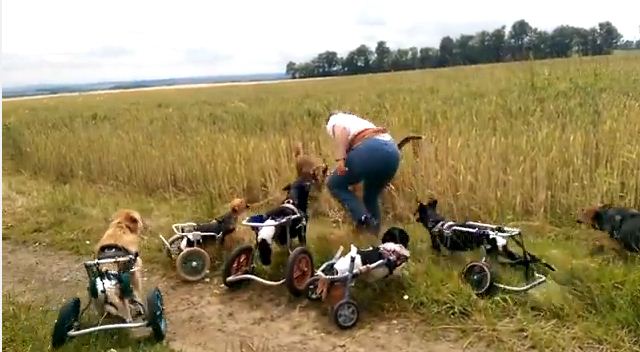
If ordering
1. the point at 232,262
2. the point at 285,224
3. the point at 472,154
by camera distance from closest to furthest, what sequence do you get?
the point at 232,262 → the point at 285,224 → the point at 472,154

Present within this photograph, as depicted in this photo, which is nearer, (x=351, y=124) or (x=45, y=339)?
(x=45, y=339)

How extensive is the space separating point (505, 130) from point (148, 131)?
7.10 m

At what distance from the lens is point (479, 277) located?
3.98m

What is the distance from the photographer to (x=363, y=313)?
4000 millimetres

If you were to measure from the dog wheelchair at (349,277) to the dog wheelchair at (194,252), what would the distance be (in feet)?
3.39

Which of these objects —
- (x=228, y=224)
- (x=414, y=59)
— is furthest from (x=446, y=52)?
(x=228, y=224)

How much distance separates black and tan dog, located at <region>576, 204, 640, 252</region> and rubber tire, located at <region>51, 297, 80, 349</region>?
332 centimetres

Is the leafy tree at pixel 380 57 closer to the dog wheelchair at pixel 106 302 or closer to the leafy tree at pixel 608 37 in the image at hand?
the leafy tree at pixel 608 37

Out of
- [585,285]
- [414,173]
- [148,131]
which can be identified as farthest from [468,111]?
[148,131]

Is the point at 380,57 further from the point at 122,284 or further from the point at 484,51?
the point at 122,284

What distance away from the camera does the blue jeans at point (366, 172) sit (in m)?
4.58

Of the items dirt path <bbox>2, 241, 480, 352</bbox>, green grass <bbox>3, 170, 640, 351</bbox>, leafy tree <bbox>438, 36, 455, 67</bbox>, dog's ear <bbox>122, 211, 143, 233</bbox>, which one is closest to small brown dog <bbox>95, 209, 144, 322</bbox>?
dog's ear <bbox>122, 211, 143, 233</bbox>

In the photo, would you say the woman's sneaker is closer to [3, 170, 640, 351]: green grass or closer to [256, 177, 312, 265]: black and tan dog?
[3, 170, 640, 351]: green grass

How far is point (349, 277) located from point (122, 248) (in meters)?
1.36
